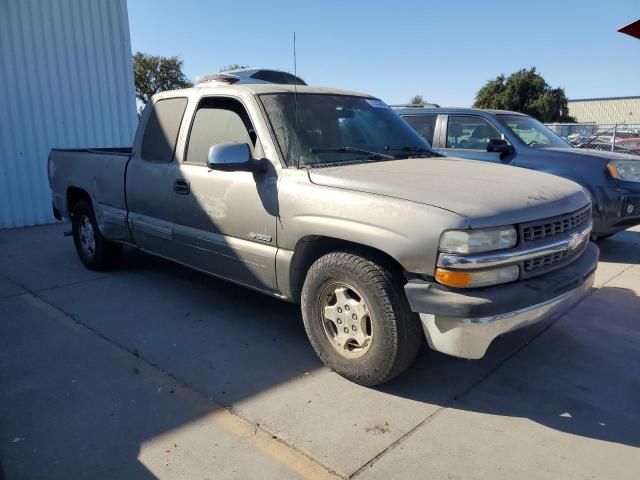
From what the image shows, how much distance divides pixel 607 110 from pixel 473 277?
2815 inches

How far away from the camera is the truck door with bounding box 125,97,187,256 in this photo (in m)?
4.41

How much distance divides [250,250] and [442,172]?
1.48 m

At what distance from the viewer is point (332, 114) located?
156 inches

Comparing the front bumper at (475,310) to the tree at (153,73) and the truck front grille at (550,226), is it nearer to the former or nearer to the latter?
the truck front grille at (550,226)

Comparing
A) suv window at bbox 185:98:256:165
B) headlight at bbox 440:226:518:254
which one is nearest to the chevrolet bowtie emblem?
headlight at bbox 440:226:518:254

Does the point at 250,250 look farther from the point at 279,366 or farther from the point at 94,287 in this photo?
the point at 94,287

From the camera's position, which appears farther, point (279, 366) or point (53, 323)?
point (53, 323)

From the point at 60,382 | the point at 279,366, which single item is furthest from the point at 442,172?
the point at 60,382

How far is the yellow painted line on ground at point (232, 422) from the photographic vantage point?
246cm

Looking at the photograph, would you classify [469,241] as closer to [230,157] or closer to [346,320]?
[346,320]

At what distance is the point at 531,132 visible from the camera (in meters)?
6.92

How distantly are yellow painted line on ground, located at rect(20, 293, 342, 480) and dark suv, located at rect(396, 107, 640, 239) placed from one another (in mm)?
4954

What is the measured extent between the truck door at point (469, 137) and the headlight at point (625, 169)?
4.36 ft

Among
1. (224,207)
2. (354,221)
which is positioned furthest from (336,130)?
(354,221)
